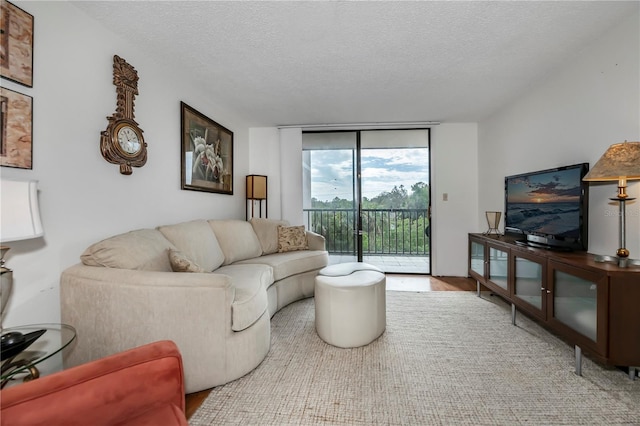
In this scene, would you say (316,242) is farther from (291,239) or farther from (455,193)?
(455,193)

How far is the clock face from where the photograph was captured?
1856mm

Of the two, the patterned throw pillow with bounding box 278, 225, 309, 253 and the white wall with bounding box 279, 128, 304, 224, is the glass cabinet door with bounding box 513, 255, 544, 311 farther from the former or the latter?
the white wall with bounding box 279, 128, 304, 224

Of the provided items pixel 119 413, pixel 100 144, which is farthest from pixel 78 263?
pixel 119 413

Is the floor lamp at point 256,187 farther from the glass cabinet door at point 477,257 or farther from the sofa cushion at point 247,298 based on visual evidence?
the glass cabinet door at point 477,257

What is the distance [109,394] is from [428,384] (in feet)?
5.01

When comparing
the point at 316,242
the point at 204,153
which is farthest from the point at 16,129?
the point at 316,242

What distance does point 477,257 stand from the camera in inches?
114

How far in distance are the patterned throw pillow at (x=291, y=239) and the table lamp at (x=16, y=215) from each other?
7.67ft

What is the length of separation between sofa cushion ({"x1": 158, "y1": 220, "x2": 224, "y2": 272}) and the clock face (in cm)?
63

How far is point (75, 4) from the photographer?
5.19 ft

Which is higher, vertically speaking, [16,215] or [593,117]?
[593,117]

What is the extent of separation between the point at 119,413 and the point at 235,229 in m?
2.18

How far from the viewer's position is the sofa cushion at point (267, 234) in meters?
3.17

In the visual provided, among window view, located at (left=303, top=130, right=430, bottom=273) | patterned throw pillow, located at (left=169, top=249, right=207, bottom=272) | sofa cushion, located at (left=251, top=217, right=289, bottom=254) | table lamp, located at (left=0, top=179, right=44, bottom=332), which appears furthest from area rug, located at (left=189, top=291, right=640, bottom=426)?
window view, located at (left=303, top=130, right=430, bottom=273)
